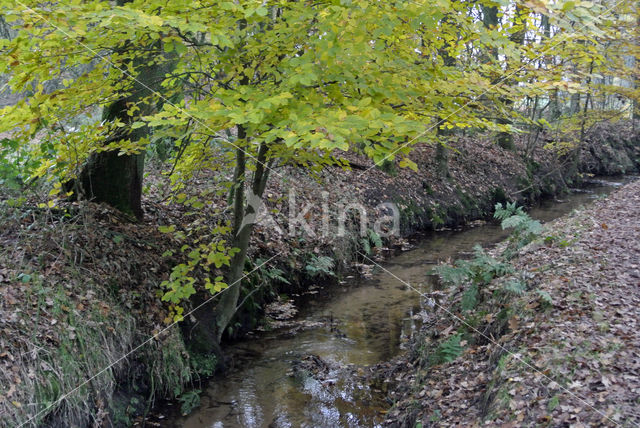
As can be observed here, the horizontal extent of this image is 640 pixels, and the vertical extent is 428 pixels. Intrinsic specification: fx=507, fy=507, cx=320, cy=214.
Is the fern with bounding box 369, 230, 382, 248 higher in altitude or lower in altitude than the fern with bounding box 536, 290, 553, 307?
lower

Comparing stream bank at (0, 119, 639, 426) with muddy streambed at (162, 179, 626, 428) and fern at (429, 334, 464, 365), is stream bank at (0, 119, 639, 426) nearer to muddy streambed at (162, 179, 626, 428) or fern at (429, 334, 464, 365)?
muddy streambed at (162, 179, 626, 428)

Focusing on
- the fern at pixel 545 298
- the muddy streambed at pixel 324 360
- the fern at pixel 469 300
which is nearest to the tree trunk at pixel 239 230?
the muddy streambed at pixel 324 360

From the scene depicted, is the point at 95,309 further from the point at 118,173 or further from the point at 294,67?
the point at 294,67

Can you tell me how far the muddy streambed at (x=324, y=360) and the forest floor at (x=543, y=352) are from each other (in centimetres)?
47

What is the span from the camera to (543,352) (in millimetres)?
4449

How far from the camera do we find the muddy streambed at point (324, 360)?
5.55m

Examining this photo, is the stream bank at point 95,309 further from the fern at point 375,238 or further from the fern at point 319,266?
the fern at point 375,238

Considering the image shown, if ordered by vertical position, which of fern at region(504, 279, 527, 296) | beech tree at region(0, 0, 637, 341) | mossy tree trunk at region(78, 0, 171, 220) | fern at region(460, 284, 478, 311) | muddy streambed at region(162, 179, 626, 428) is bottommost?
muddy streambed at region(162, 179, 626, 428)

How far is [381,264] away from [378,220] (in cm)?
161

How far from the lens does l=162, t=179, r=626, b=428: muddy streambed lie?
555 cm

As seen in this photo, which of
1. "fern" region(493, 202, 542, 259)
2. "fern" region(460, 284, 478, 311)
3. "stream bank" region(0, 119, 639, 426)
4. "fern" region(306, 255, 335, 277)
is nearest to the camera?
"stream bank" region(0, 119, 639, 426)

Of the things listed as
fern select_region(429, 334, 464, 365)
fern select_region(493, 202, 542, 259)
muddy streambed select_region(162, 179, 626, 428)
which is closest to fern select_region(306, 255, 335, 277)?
muddy streambed select_region(162, 179, 626, 428)

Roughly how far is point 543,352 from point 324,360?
306 centimetres

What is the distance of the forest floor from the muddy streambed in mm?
473
